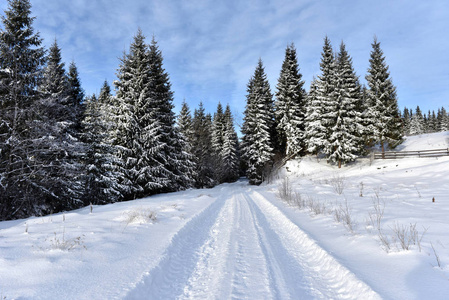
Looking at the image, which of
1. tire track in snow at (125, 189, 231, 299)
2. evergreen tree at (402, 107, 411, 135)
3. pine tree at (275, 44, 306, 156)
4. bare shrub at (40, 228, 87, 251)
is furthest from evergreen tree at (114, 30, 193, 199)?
evergreen tree at (402, 107, 411, 135)

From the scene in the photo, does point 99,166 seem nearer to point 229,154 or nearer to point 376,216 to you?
point 376,216

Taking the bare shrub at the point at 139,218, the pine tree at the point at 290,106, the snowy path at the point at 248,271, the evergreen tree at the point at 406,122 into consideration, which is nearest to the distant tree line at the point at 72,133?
the bare shrub at the point at 139,218

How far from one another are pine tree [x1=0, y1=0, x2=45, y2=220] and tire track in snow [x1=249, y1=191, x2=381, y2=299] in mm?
12028

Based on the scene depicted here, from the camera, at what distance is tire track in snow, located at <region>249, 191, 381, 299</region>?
2836mm

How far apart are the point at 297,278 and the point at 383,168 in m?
24.5

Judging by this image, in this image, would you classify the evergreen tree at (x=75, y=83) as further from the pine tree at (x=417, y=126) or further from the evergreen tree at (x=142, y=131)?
the pine tree at (x=417, y=126)

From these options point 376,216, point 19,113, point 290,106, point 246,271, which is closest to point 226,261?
point 246,271

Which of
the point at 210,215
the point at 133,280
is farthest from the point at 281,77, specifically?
the point at 133,280

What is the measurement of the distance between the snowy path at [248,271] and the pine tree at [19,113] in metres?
10.2

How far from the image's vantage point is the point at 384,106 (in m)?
26.4

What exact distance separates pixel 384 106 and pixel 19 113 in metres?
35.1

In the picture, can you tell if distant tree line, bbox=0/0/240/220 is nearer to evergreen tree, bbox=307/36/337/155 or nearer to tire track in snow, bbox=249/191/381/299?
tire track in snow, bbox=249/191/381/299

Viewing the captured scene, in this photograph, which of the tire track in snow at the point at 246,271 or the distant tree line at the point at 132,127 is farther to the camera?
the distant tree line at the point at 132,127

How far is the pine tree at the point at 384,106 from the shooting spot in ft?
86.4
